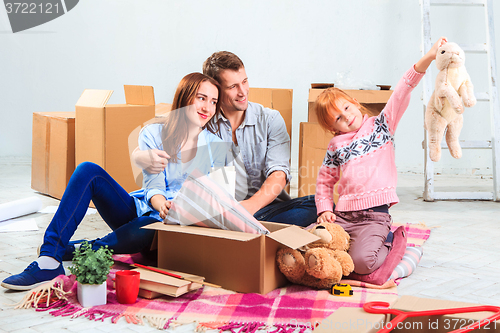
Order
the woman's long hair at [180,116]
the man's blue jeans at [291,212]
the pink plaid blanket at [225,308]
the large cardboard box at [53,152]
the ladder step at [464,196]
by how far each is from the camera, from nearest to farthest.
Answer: the pink plaid blanket at [225,308]
the woman's long hair at [180,116]
the man's blue jeans at [291,212]
the large cardboard box at [53,152]
the ladder step at [464,196]

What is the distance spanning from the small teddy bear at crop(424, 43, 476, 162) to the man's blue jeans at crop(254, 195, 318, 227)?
0.50 meters

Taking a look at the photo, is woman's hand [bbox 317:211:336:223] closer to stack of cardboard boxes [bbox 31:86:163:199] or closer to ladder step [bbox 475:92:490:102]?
stack of cardboard boxes [bbox 31:86:163:199]

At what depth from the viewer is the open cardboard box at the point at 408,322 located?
2.28 ft

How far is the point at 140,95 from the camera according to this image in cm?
271

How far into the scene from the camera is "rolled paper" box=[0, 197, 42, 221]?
240 cm

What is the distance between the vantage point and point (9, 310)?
1.27 metres

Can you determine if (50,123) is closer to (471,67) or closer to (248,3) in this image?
(248,3)

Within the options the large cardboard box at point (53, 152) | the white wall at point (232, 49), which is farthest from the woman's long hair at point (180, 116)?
the white wall at point (232, 49)

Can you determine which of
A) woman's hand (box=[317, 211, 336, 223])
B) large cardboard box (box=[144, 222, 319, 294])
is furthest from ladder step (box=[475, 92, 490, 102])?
large cardboard box (box=[144, 222, 319, 294])

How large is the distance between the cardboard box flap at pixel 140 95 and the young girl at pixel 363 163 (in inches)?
51.4

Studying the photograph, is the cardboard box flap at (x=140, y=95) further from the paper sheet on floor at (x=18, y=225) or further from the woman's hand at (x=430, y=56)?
the woman's hand at (x=430, y=56)

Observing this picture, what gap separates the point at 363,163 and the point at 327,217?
23 cm

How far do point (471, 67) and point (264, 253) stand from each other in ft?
11.0

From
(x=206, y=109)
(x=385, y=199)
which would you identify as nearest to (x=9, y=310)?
(x=206, y=109)
